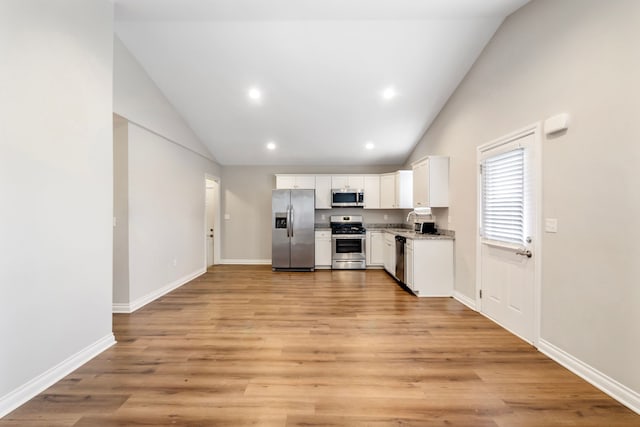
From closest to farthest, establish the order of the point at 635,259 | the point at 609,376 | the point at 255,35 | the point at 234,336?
the point at 635,259
the point at 609,376
the point at 234,336
the point at 255,35

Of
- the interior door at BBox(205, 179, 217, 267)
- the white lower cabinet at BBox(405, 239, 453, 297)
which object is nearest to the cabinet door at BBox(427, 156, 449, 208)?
the white lower cabinet at BBox(405, 239, 453, 297)

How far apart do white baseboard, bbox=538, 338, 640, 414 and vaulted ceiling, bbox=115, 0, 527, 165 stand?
3361 mm

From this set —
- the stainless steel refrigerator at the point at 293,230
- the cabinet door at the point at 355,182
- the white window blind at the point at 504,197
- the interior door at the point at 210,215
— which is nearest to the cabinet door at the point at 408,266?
the white window blind at the point at 504,197

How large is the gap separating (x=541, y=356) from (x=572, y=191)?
1.49 metres

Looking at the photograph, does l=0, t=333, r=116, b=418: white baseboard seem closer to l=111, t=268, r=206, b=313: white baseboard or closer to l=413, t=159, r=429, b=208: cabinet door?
l=111, t=268, r=206, b=313: white baseboard

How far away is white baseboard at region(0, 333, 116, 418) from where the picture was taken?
179cm

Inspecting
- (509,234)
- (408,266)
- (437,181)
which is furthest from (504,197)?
(408,266)

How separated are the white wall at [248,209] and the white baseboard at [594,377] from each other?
450 cm

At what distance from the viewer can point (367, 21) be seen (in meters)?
3.21

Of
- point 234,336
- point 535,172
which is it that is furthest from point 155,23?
point 535,172

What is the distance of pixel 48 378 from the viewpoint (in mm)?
2033

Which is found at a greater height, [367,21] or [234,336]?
[367,21]

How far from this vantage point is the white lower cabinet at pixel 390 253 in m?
5.44

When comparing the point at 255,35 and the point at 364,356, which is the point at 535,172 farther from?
the point at 255,35
